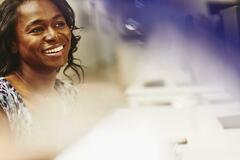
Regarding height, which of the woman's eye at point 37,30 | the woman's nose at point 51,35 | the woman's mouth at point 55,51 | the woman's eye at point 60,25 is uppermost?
the woman's eye at point 60,25

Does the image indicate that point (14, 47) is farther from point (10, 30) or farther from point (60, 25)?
point (60, 25)

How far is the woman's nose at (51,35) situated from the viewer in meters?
0.97

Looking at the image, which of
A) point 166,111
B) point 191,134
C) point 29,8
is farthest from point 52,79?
point 191,134

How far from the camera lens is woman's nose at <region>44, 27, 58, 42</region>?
97 cm

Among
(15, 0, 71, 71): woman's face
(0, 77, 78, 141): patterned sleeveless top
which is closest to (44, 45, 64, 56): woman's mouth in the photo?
(15, 0, 71, 71): woman's face

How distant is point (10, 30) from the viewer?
0.95 m

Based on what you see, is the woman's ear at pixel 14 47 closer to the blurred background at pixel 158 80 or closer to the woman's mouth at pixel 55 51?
the woman's mouth at pixel 55 51

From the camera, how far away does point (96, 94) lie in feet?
3.49

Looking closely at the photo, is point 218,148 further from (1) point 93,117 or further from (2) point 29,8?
(2) point 29,8

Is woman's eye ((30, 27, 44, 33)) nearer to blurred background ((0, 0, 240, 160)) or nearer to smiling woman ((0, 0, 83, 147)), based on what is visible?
smiling woman ((0, 0, 83, 147))

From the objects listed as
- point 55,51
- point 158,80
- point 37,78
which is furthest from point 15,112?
point 158,80

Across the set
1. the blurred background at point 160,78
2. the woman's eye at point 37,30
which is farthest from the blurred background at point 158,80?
the woman's eye at point 37,30

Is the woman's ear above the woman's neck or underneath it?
above

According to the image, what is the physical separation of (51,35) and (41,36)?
0.10 feet
